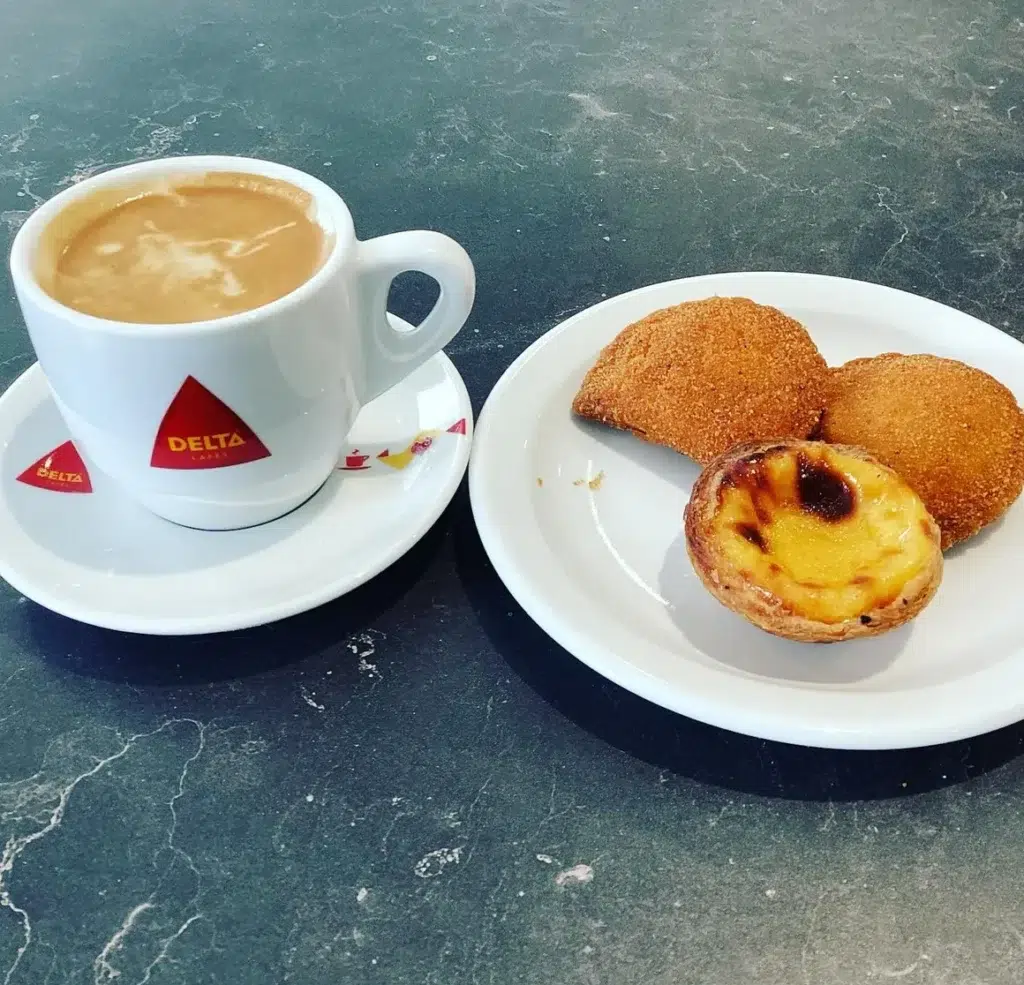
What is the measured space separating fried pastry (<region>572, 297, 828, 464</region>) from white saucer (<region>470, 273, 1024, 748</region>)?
43 mm

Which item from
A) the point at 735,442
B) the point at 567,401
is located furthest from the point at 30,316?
the point at 735,442

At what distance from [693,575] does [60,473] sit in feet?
1.89

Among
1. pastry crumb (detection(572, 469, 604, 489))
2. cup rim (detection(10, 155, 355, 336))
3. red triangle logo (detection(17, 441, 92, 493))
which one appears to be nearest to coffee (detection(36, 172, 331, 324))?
cup rim (detection(10, 155, 355, 336))

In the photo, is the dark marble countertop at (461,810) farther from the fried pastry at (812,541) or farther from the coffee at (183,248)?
the coffee at (183,248)

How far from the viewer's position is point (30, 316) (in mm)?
776

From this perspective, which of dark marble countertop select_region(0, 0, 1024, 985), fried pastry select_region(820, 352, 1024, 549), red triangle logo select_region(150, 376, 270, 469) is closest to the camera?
dark marble countertop select_region(0, 0, 1024, 985)

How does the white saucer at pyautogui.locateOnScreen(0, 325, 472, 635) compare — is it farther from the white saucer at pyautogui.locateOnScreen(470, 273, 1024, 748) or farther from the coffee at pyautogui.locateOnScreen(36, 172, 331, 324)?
the coffee at pyautogui.locateOnScreen(36, 172, 331, 324)

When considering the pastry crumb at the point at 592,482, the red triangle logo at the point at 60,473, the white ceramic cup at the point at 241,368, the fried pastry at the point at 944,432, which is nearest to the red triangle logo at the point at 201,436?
the white ceramic cup at the point at 241,368

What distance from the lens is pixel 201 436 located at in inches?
31.5

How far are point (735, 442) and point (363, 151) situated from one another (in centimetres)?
85

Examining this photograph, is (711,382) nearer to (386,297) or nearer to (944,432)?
(944,432)

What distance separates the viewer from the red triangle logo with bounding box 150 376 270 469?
774mm

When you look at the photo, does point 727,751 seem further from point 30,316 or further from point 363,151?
point 363,151

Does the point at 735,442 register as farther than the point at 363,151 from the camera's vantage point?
No
